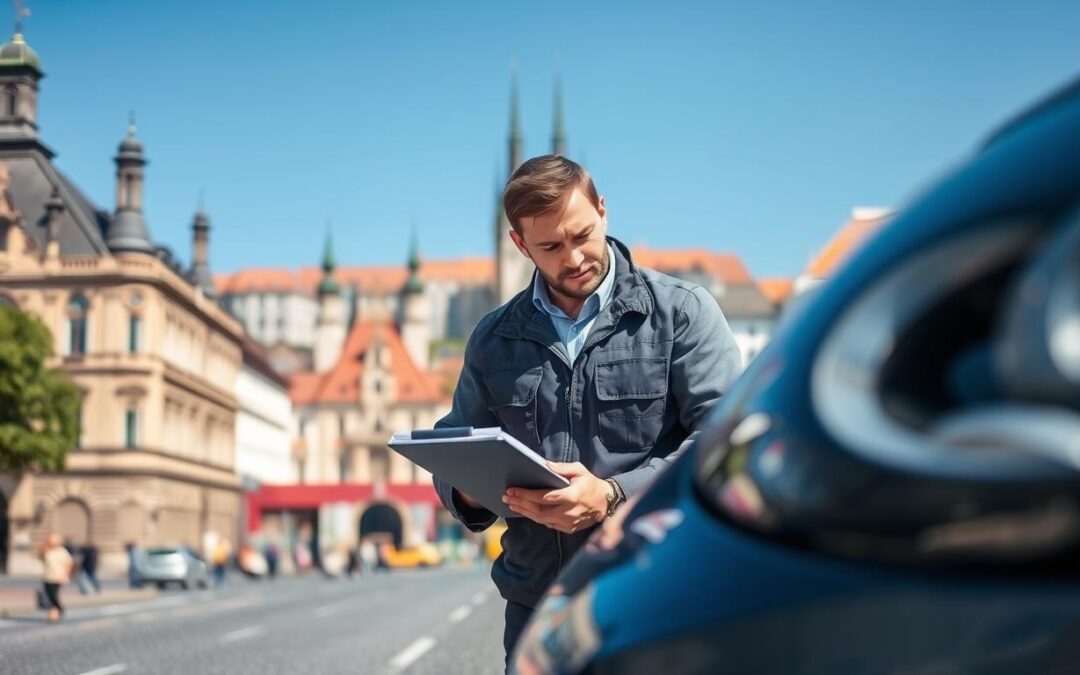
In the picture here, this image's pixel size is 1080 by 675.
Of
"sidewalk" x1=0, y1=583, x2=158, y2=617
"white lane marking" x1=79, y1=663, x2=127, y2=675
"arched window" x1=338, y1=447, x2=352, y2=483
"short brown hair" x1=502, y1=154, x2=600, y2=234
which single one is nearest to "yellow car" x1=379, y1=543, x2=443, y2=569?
"arched window" x1=338, y1=447, x2=352, y2=483

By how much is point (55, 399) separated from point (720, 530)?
42671 mm

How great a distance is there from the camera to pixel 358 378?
378ft

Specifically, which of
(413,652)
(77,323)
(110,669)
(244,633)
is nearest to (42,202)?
(77,323)

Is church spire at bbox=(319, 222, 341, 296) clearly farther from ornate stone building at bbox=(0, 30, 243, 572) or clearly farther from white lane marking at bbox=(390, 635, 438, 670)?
white lane marking at bbox=(390, 635, 438, 670)

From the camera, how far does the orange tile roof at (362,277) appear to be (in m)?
160

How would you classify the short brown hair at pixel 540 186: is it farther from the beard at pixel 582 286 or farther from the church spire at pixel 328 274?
the church spire at pixel 328 274

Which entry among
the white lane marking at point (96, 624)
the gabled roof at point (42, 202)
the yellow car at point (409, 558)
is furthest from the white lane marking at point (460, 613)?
the yellow car at point (409, 558)

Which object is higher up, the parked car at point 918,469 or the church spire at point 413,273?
the church spire at point 413,273

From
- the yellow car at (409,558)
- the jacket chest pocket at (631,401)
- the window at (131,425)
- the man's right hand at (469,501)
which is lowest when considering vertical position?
the yellow car at (409,558)

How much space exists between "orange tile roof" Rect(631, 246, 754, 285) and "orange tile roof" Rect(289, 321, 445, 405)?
2286 cm

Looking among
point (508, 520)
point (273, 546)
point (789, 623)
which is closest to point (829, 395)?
point (789, 623)

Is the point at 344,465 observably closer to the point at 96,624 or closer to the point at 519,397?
the point at 96,624

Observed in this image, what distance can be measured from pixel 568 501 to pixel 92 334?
195 ft

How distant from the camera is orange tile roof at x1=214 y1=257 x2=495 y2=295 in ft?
525
